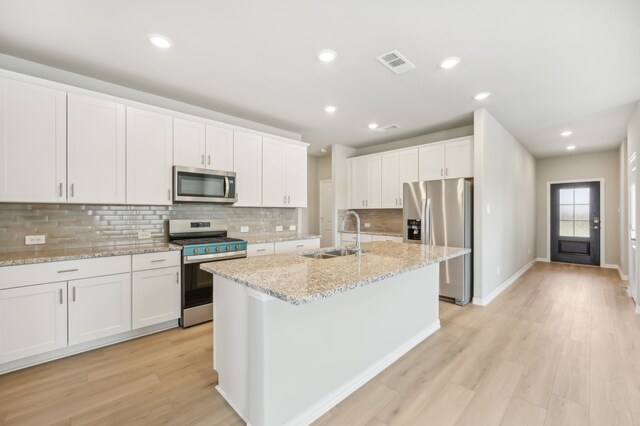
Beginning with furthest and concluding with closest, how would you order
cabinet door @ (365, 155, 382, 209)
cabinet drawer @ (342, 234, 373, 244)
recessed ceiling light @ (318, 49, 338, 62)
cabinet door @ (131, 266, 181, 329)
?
1. cabinet door @ (365, 155, 382, 209)
2. cabinet drawer @ (342, 234, 373, 244)
3. cabinet door @ (131, 266, 181, 329)
4. recessed ceiling light @ (318, 49, 338, 62)

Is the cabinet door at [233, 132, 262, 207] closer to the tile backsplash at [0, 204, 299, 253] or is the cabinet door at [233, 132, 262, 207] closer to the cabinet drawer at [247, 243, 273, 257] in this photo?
the tile backsplash at [0, 204, 299, 253]

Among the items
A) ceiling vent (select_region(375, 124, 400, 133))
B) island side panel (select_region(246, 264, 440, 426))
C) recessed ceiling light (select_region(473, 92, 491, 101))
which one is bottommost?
island side panel (select_region(246, 264, 440, 426))

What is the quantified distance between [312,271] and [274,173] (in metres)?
2.78

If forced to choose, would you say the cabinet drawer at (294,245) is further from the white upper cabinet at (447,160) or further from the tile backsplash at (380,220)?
the white upper cabinet at (447,160)

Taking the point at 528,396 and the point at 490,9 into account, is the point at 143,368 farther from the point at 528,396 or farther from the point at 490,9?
the point at 490,9

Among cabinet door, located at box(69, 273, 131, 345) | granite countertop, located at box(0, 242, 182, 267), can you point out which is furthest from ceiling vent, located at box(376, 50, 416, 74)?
cabinet door, located at box(69, 273, 131, 345)

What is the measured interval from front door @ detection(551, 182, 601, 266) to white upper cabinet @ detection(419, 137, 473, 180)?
451 centimetres

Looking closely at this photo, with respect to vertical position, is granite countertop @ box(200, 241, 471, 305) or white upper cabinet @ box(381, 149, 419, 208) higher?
white upper cabinet @ box(381, 149, 419, 208)

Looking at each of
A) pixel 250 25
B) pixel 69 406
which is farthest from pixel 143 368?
pixel 250 25

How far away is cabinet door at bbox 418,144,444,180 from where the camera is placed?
4.55 m

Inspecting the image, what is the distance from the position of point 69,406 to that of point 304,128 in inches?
162

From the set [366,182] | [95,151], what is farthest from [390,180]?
[95,151]

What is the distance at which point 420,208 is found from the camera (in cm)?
438

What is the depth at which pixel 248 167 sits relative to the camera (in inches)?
158
